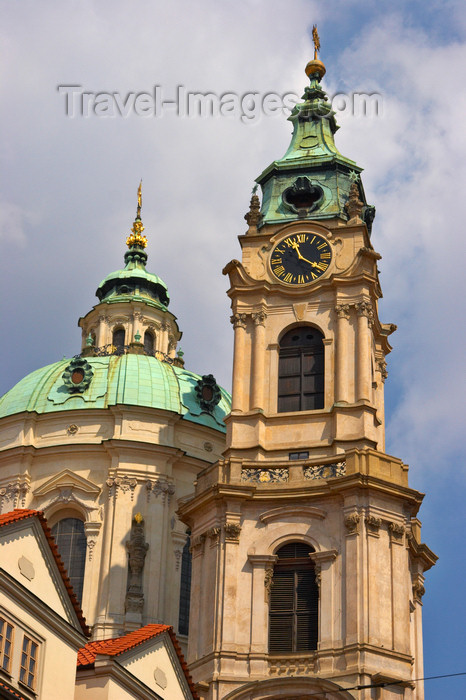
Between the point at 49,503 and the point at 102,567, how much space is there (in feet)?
11.8

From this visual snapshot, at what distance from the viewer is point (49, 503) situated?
54125 millimetres

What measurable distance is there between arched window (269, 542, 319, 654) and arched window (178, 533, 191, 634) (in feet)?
33.2

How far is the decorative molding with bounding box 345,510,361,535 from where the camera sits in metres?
42.9

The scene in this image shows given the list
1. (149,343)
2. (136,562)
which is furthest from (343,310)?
(149,343)

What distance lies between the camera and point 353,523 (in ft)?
141

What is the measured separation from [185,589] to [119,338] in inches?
586

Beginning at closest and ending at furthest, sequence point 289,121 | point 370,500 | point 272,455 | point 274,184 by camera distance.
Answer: point 370,500 → point 272,455 → point 274,184 → point 289,121

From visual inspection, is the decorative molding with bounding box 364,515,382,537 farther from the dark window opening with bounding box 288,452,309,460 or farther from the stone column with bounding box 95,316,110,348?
the stone column with bounding box 95,316,110,348

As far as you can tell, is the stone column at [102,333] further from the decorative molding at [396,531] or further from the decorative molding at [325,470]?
the decorative molding at [396,531]

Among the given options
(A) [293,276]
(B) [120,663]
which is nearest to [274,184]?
(A) [293,276]

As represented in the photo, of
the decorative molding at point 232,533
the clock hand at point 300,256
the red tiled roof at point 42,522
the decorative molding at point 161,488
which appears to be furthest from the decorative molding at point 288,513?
the red tiled roof at point 42,522

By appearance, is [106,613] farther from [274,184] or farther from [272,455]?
[274,184]

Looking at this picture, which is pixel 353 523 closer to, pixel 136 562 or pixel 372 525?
pixel 372 525

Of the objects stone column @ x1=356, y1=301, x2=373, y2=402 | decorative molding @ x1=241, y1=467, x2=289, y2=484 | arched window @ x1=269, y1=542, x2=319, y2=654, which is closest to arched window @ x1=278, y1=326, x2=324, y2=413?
stone column @ x1=356, y1=301, x2=373, y2=402
